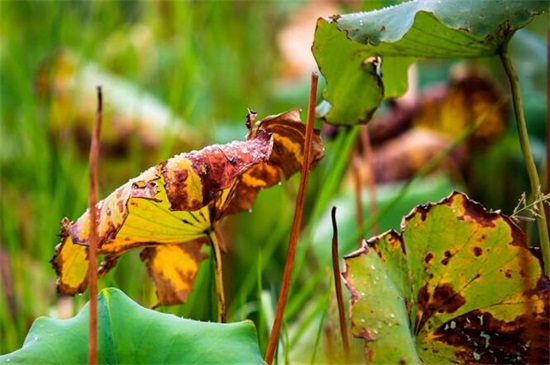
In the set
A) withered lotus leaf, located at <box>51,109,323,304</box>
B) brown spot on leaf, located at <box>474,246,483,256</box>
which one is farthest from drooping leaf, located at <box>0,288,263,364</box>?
brown spot on leaf, located at <box>474,246,483,256</box>

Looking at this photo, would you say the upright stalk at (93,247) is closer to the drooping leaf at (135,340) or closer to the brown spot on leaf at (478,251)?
the drooping leaf at (135,340)

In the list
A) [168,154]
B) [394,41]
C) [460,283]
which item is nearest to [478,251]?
[460,283]

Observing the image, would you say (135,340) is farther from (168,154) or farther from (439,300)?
(168,154)

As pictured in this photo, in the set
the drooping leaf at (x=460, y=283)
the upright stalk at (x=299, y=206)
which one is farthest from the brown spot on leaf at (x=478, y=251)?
the upright stalk at (x=299, y=206)

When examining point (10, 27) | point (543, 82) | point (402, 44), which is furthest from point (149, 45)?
point (402, 44)

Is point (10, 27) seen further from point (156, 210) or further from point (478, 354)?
point (478, 354)

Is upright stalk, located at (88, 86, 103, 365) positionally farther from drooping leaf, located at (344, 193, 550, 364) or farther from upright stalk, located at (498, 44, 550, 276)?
upright stalk, located at (498, 44, 550, 276)
